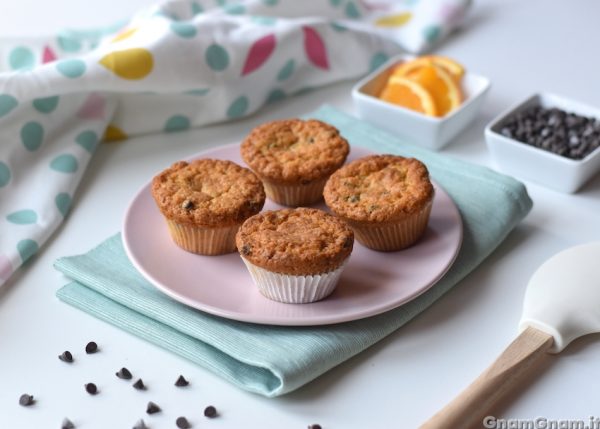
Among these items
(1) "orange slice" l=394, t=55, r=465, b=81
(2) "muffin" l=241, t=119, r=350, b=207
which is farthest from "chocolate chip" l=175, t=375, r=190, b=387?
(1) "orange slice" l=394, t=55, r=465, b=81

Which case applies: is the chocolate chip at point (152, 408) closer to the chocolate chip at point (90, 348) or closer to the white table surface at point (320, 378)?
the white table surface at point (320, 378)

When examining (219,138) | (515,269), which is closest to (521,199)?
(515,269)

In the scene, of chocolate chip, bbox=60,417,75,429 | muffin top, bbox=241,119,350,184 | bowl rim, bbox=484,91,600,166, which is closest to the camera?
chocolate chip, bbox=60,417,75,429

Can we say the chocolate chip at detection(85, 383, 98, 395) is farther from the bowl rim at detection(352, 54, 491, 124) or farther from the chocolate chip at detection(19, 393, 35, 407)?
the bowl rim at detection(352, 54, 491, 124)

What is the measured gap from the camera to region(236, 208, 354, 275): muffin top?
6.16ft

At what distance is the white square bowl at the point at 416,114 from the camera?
2582 mm

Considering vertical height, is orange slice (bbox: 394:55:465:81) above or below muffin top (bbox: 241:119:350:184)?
below

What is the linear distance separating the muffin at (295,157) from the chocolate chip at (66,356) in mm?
662

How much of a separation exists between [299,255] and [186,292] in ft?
0.90

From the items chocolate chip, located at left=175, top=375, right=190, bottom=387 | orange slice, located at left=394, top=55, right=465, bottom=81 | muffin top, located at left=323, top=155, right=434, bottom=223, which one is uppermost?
muffin top, located at left=323, top=155, right=434, bottom=223

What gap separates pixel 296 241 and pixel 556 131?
0.95 meters

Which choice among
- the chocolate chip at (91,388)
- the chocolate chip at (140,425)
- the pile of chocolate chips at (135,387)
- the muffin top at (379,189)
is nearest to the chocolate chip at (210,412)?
the pile of chocolate chips at (135,387)

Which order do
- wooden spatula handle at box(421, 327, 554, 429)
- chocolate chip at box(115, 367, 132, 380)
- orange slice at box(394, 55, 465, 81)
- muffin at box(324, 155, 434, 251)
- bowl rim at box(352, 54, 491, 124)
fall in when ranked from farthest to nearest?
1. orange slice at box(394, 55, 465, 81)
2. bowl rim at box(352, 54, 491, 124)
3. muffin at box(324, 155, 434, 251)
4. chocolate chip at box(115, 367, 132, 380)
5. wooden spatula handle at box(421, 327, 554, 429)

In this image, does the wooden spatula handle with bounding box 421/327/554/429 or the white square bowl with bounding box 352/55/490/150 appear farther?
the white square bowl with bounding box 352/55/490/150
